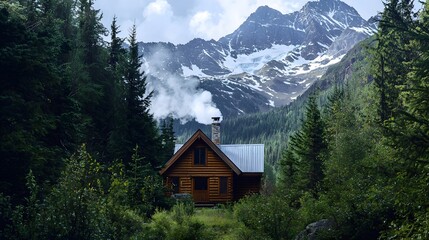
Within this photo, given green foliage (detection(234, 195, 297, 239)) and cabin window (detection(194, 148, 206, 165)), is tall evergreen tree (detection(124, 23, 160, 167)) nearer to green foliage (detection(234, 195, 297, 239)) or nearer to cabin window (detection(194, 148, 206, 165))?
cabin window (detection(194, 148, 206, 165))

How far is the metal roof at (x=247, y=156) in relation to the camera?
3744cm

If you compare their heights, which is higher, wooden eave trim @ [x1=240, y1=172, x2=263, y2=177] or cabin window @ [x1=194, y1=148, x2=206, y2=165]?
cabin window @ [x1=194, y1=148, x2=206, y2=165]

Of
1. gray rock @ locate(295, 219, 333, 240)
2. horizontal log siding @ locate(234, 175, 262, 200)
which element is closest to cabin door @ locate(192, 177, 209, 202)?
horizontal log siding @ locate(234, 175, 262, 200)

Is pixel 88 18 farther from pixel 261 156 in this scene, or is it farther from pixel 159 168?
pixel 261 156

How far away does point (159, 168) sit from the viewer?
111 feet

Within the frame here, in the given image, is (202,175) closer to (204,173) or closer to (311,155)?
(204,173)

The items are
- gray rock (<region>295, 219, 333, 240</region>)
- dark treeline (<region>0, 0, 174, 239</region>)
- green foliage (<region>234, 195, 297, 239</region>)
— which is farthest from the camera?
green foliage (<region>234, 195, 297, 239</region>)

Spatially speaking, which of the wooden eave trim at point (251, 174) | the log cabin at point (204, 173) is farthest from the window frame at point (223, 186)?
the wooden eave trim at point (251, 174)

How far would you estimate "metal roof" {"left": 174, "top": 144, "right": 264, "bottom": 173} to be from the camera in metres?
37.4

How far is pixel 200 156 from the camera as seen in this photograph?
37500 mm

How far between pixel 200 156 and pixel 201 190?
10.0 feet

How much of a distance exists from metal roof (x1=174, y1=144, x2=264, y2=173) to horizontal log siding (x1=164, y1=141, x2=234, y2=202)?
139 cm

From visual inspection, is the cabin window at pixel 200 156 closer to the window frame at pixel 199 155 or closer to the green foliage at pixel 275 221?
the window frame at pixel 199 155

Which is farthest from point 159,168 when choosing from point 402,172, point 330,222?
point 402,172
